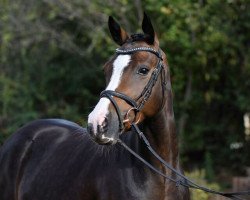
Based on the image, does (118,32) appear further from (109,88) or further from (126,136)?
(126,136)

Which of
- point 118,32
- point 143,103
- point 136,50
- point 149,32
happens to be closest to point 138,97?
point 143,103

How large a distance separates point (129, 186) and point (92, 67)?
8923 millimetres

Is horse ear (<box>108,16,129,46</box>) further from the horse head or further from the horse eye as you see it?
the horse eye

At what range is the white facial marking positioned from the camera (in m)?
4.23

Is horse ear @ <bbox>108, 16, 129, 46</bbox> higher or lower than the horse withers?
higher

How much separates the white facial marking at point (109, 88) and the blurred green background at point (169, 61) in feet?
18.9

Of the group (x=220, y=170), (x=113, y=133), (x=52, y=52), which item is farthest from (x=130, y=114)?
(x=52, y=52)

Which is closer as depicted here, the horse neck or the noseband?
the noseband

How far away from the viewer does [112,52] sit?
1175 cm

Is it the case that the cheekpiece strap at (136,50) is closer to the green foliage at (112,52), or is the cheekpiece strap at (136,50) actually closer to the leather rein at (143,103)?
the leather rein at (143,103)

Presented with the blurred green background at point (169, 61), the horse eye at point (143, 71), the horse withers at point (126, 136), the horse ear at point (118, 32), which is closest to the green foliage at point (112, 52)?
the blurred green background at point (169, 61)

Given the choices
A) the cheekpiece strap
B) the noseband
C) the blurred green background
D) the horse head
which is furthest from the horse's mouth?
the blurred green background

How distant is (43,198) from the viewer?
5.38 m

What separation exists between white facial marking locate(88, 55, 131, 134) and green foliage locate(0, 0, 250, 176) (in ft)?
18.8
